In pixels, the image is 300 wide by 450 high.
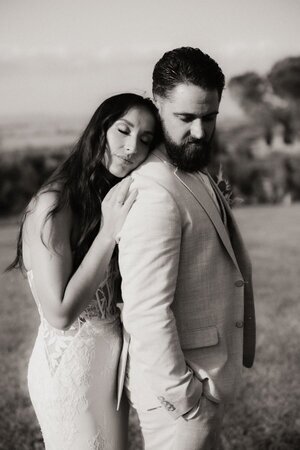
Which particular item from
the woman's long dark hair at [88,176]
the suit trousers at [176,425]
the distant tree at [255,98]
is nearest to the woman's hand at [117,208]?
the woman's long dark hair at [88,176]

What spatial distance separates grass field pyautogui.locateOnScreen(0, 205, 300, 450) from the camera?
12.1 ft

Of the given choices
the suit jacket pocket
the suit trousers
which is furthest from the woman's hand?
the suit trousers

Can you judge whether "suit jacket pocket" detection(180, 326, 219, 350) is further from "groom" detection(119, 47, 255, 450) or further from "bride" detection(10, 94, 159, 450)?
"bride" detection(10, 94, 159, 450)

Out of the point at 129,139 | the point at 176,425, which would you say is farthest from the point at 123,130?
the point at 176,425

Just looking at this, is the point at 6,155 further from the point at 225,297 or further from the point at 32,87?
the point at 225,297

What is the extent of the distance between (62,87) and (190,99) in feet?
20.1

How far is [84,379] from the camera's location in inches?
86.7

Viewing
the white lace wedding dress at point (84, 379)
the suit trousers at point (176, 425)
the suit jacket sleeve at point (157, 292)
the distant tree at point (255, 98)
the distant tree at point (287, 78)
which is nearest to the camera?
the suit jacket sleeve at point (157, 292)

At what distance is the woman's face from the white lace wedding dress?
1.27ft

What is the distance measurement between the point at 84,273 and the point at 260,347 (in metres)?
3.39

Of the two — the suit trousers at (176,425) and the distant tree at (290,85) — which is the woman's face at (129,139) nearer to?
the suit trousers at (176,425)

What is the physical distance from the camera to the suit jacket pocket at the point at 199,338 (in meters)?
2.02

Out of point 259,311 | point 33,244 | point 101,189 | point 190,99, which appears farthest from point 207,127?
point 259,311

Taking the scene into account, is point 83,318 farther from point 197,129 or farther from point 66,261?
point 197,129
